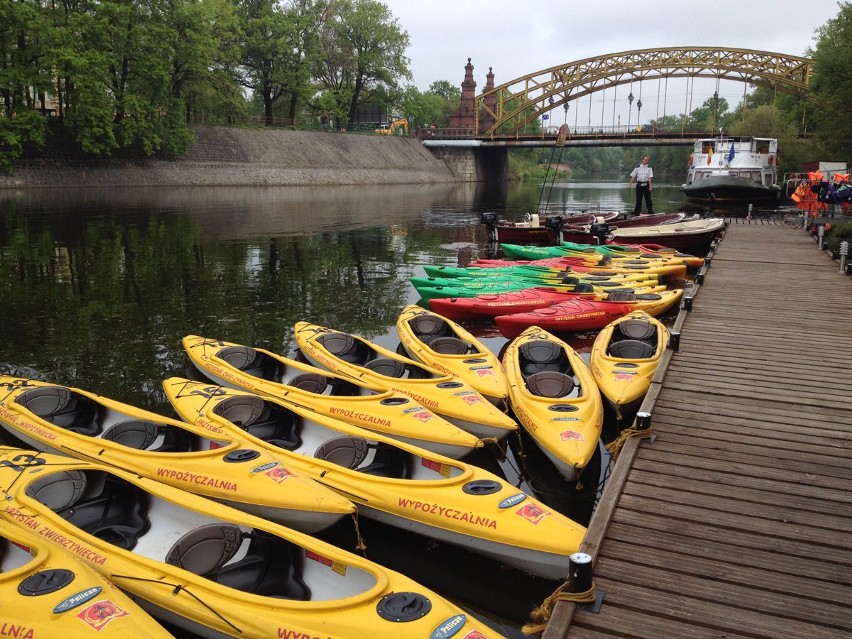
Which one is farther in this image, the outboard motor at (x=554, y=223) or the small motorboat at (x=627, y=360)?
the outboard motor at (x=554, y=223)

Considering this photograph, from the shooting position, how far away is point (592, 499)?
7219mm

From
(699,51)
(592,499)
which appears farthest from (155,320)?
(699,51)

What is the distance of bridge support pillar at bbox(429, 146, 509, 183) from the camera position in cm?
7881

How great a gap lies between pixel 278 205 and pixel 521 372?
31948 mm

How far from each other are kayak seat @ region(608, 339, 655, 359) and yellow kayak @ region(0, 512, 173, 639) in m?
7.88

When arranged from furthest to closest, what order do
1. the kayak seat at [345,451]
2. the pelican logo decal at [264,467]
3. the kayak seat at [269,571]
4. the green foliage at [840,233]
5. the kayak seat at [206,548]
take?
the green foliage at [840,233], the kayak seat at [345,451], the pelican logo decal at [264,467], the kayak seat at [206,548], the kayak seat at [269,571]

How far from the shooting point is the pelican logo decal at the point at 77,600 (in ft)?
14.0

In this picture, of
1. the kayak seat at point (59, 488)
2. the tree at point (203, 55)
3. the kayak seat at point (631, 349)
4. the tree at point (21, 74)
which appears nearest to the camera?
the kayak seat at point (59, 488)

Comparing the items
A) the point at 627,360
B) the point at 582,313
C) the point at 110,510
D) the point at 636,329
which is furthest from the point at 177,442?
the point at 582,313

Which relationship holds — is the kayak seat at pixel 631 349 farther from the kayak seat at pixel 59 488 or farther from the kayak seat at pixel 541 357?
the kayak seat at pixel 59 488

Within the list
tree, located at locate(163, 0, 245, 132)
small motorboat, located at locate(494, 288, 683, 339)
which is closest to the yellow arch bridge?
tree, located at locate(163, 0, 245, 132)

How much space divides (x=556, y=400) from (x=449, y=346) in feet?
9.89

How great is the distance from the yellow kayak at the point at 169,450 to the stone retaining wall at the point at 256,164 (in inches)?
1540

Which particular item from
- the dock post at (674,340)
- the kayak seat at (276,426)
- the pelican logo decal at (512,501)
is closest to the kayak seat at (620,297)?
the dock post at (674,340)
